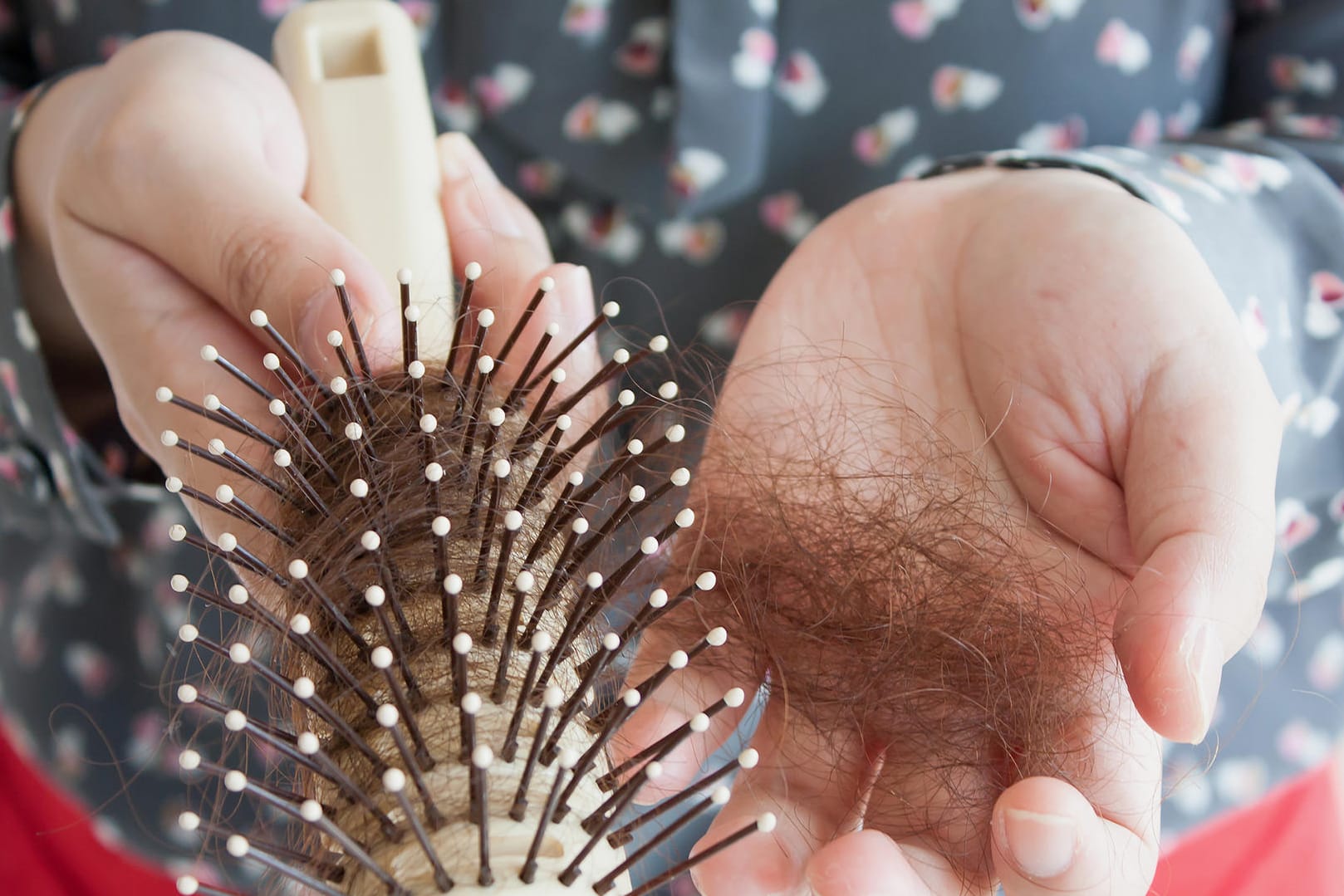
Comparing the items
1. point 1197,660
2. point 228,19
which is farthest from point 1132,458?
point 228,19

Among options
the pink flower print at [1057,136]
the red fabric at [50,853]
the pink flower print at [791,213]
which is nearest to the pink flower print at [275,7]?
the pink flower print at [791,213]

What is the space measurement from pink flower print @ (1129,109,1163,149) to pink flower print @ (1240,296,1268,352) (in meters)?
0.34

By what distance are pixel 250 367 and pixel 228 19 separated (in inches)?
19.1

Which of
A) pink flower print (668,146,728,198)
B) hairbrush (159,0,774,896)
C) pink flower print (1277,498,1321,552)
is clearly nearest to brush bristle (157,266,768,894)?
hairbrush (159,0,774,896)

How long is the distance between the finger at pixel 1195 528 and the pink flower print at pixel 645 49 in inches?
24.6

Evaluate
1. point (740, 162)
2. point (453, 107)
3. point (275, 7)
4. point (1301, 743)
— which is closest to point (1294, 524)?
point (1301, 743)

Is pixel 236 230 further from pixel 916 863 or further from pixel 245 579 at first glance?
pixel 916 863

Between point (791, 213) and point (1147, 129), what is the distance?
1.33ft

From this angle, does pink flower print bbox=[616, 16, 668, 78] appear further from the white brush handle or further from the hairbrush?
the hairbrush

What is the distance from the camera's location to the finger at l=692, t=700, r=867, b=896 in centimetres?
53

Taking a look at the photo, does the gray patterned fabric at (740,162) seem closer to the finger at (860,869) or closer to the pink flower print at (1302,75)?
the pink flower print at (1302,75)

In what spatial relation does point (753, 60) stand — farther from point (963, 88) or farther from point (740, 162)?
point (963, 88)

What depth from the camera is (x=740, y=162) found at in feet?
3.14

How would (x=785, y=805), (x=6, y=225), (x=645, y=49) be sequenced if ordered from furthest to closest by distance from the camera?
(x=645, y=49) < (x=6, y=225) < (x=785, y=805)
